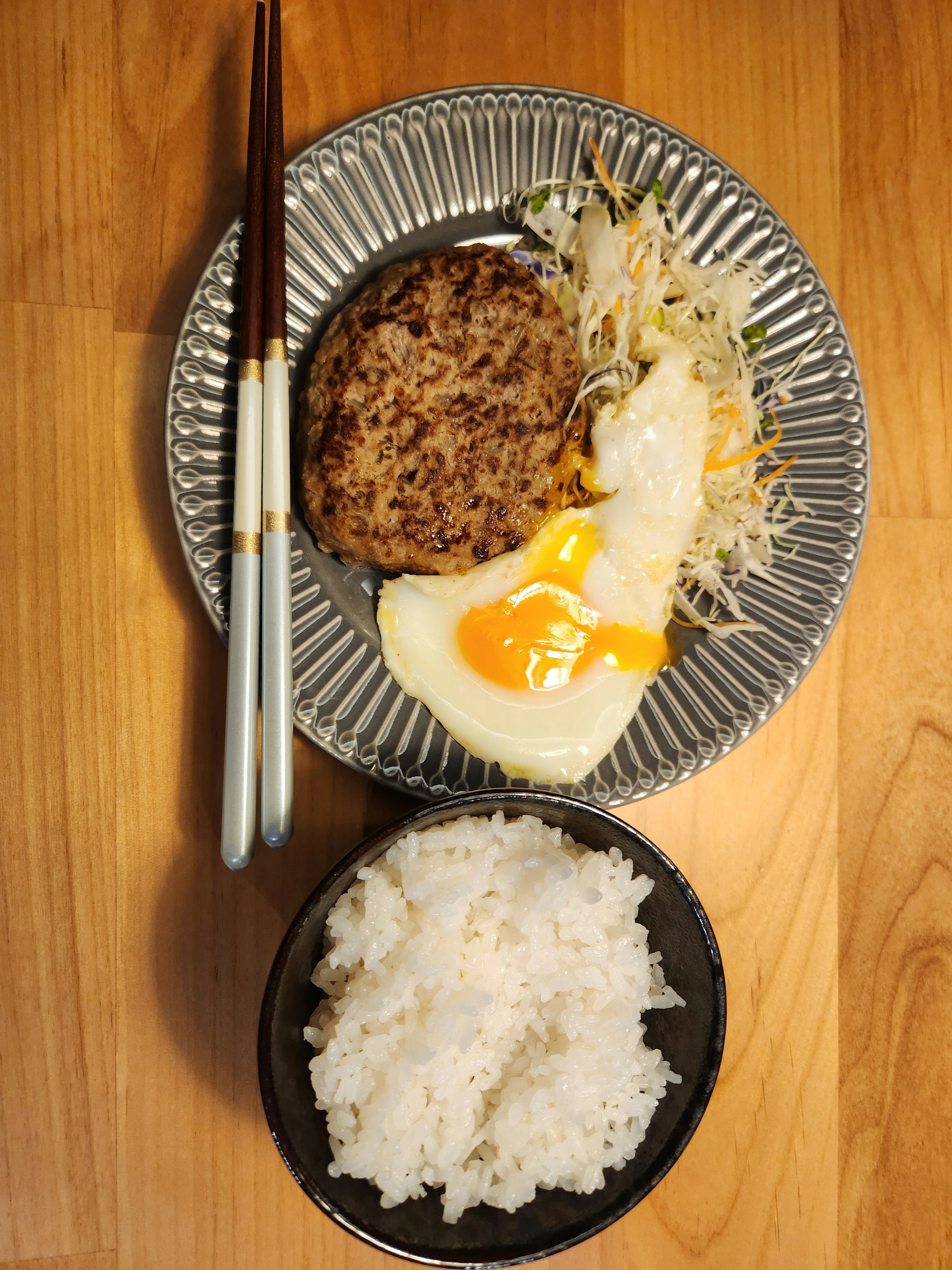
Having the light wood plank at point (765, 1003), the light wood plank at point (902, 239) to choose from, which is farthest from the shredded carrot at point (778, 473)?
the light wood plank at point (765, 1003)

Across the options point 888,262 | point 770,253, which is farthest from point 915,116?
point 770,253

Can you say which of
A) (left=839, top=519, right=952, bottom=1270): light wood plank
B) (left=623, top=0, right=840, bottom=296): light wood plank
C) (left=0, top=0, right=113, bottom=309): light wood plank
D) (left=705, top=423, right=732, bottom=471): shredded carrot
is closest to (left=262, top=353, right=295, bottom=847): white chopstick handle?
(left=0, top=0, right=113, bottom=309): light wood plank

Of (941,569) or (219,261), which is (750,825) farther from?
(219,261)

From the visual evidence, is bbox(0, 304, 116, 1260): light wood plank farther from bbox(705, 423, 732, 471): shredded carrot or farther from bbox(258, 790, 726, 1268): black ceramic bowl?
bbox(705, 423, 732, 471): shredded carrot

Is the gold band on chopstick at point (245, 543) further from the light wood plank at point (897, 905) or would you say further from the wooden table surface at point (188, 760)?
the light wood plank at point (897, 905)

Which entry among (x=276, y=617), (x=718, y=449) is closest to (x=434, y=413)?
(x=276, y=617)

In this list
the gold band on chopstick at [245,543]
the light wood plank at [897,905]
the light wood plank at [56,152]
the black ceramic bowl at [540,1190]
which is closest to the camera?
the black ceramic bowl at [540,1190]
